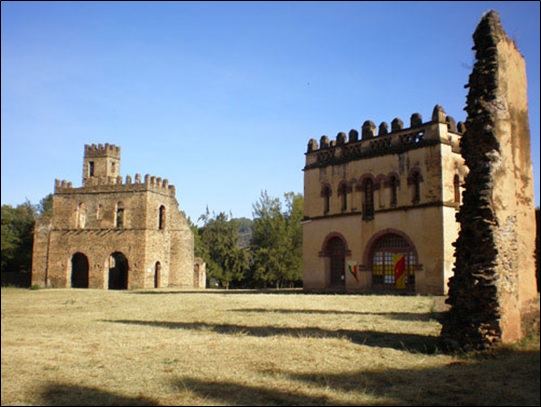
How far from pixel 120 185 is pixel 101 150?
7445 millimetres

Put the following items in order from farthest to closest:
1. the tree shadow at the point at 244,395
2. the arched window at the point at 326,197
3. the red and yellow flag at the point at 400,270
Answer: the arched window at the point at 326,197 → the red and yellow flag at the point at 400,270 → the tree shadow at the point at 244,395

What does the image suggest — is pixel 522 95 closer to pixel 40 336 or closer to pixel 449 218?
pixel 40 336

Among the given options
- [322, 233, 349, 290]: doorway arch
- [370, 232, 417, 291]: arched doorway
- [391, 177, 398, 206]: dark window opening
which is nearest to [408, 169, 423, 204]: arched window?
[391, 177, 398, 206]: dark window opening

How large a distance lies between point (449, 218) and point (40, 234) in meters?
31.5

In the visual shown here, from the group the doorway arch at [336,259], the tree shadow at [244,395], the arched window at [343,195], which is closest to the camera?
the tree shadow at [244,395]

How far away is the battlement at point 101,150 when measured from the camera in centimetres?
4668

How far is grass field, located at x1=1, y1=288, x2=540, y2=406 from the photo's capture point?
6445 mm

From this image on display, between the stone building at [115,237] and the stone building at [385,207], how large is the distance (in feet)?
47.3

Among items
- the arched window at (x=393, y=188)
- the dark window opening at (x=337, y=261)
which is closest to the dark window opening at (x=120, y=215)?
the dark window opening at (x=337, y=261)

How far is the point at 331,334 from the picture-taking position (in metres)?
11.5

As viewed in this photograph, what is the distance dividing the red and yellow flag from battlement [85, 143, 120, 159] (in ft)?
96.7

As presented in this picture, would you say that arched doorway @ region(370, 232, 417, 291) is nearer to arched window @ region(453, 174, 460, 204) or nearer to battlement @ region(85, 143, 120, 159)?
arched window @ region(453, 174, 460, 204)

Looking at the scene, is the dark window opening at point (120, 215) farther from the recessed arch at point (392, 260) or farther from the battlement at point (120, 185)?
the recessed arch at point (392, 260)

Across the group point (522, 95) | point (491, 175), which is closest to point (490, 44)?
point (522, 95)
